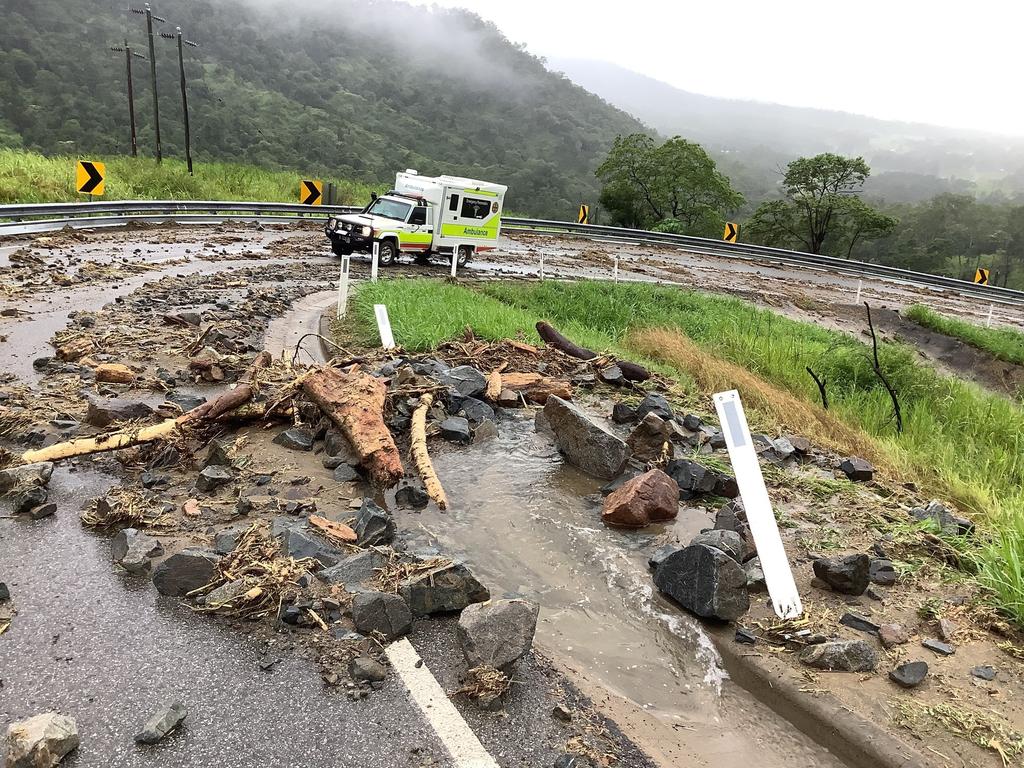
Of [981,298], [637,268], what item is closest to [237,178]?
[637,268]

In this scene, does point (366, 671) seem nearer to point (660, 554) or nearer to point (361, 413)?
point (660, 554)

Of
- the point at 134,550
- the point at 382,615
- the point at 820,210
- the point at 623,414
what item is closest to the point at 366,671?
the point at 382,615

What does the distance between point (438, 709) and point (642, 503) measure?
253cm

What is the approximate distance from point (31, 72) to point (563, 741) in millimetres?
92630

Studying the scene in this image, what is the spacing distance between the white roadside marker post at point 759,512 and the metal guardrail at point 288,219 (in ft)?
57.7

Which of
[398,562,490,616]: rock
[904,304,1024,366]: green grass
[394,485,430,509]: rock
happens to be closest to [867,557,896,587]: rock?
[398,562,490,616]: rock

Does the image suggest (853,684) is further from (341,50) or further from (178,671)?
(341,50)

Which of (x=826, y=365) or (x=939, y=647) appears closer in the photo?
(x=939, y=647)

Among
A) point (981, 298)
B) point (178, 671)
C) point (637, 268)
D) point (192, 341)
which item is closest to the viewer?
point (178, 671)

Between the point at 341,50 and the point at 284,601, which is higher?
the point at 341,50

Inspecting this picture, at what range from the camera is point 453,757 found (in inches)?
101

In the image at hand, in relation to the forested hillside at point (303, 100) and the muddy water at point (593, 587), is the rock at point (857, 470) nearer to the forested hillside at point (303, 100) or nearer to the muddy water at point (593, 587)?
the muddy water at point (593, 587)

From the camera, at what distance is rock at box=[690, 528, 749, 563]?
416cm

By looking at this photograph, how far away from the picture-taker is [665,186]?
50531mm
